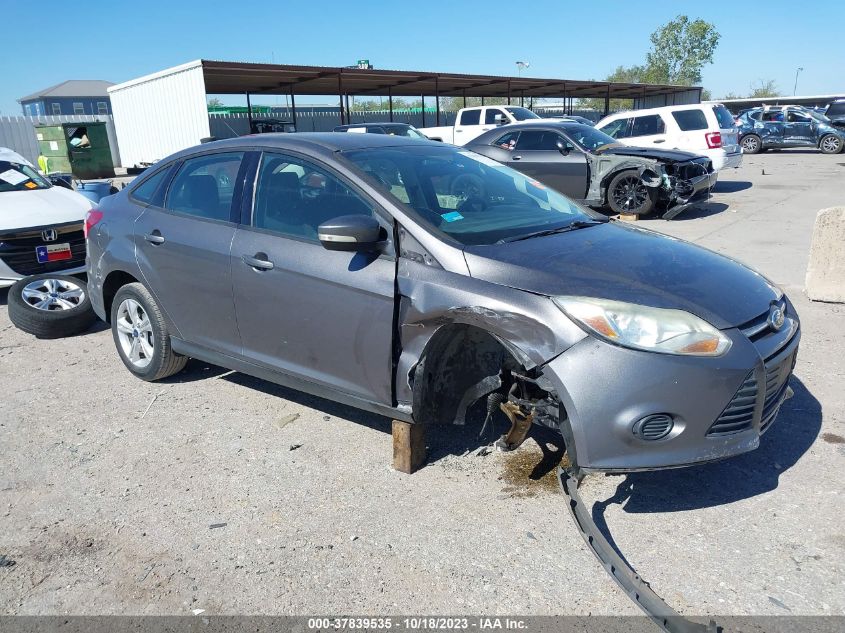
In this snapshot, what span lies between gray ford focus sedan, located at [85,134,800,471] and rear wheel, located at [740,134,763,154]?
1046 inches

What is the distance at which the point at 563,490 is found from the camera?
311 centimetres

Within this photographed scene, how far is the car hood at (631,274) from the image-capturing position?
2846 millimetres

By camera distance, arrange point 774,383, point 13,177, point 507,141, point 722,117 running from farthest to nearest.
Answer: point 722,117
point 507,141
point 13,177
point 774,383

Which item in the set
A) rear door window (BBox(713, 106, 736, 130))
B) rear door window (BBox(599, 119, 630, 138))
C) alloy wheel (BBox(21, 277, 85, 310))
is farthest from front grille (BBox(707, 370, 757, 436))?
rear door window (BBox(599, 119, 630, 138))

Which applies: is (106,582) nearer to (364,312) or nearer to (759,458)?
(364,312)

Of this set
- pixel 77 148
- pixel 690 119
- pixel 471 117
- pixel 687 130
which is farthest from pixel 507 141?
pixel 77 148

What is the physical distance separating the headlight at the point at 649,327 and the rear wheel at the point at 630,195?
890cm

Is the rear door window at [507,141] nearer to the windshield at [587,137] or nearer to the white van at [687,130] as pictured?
the windshield at [587,137]

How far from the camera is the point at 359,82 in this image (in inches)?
1139

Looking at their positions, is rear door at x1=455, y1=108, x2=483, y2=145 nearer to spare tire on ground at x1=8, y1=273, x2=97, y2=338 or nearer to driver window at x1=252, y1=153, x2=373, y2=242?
spare tire on ground at x1=8, y1=273, x2=97, y2=338

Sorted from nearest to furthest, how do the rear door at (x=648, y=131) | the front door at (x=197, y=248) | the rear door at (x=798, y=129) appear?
the front door at (x=197, y=248)
the rear door at (x=648, y=131)
the rear door at (x=798, y=129)

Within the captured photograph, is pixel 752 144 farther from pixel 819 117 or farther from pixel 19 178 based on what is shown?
pixel 19 178

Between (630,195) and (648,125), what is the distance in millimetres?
5205

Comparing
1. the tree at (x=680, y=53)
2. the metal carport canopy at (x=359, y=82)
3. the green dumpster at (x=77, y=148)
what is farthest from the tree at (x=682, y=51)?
the green dumpster at (x=77, y=148)
